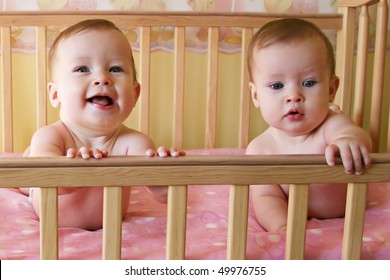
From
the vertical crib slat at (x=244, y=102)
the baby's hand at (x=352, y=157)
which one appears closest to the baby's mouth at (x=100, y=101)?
the baby's hand at (x=352, y=157)

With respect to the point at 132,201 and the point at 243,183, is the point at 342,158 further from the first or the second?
the point at 132,201

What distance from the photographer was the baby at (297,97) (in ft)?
4.15

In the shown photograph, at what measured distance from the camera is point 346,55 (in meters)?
1.86

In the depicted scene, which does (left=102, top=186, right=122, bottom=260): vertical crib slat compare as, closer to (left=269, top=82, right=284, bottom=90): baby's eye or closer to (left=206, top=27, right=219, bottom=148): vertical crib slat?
(left=269, top=82, right=284, bottom=90): baby's eye

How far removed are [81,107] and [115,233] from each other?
0.36 m

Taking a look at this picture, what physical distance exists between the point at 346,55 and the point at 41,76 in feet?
2.82

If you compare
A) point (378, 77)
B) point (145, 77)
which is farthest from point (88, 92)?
point (378, 77)

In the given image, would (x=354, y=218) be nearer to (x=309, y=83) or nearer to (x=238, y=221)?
(x=238, y=221)

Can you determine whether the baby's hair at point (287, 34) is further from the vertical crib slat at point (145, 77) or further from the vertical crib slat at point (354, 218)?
the vertical crib slat at point (145, 77)

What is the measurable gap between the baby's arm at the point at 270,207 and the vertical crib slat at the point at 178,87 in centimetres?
54

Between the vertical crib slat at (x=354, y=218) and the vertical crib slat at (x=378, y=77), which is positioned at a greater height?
the vertical crib slat at (x=378, y=77)

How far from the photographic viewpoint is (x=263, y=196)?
4.41ft

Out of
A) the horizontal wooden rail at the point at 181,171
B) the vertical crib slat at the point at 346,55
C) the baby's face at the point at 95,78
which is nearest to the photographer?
the horizontal wooden rail at the point at 181,171

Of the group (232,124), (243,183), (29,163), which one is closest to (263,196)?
(243,183)
